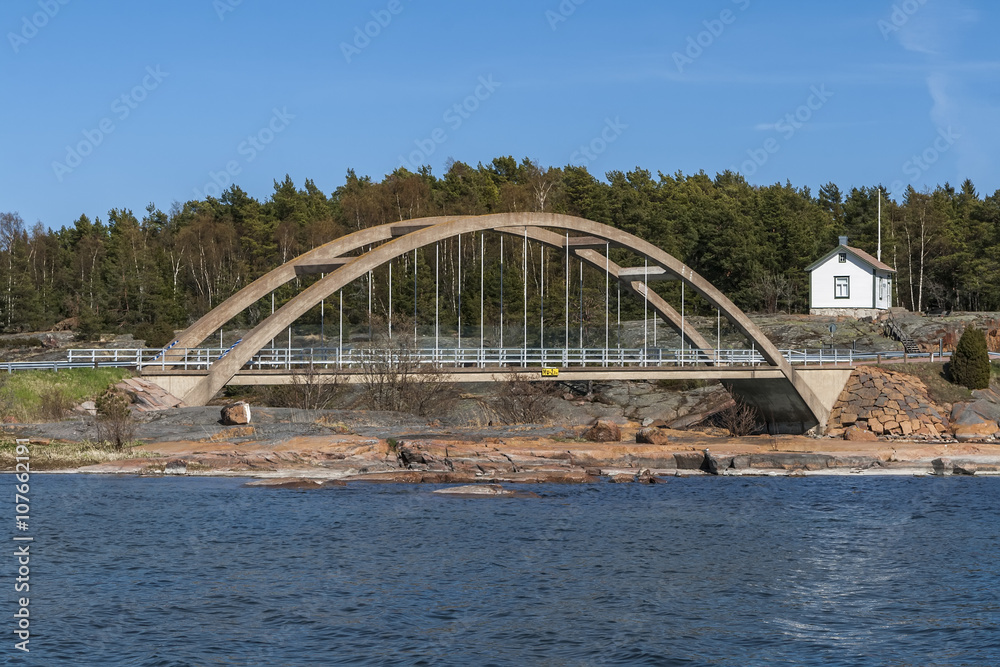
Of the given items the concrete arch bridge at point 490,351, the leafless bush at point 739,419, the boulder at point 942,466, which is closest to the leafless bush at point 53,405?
the concrete arch bridge at point 490,351

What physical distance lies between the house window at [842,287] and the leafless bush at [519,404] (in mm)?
28073

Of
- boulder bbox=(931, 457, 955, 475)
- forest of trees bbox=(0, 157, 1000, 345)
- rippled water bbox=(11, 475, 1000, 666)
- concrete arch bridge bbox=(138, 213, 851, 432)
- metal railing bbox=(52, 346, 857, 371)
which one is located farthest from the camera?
A: forest of trees bbox=(0, 157, 1000, 345)

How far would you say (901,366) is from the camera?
1827 inches

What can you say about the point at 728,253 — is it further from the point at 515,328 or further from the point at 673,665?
the point at 673,665

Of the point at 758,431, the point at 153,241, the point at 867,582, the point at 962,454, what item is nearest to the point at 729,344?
the point at 758,431

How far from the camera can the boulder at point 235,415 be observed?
35.0 m

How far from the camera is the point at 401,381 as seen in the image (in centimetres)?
4306

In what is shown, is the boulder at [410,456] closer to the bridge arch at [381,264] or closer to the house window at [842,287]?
the bridge arch at [381,264]

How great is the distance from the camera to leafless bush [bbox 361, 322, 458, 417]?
42.6 meters

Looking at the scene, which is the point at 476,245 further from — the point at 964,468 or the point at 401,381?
the point at 964,468

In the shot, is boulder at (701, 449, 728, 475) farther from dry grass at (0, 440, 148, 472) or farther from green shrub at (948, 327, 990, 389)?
green shrub at (948, 327, 990, 389)

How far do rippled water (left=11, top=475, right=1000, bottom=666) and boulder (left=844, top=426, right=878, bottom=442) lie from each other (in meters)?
12.2

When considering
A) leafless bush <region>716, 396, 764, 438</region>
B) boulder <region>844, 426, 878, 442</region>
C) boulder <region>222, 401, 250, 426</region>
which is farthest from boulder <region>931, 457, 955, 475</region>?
boulder <region>222, 401, 250, 426</region>

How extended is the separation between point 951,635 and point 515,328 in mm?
31933
